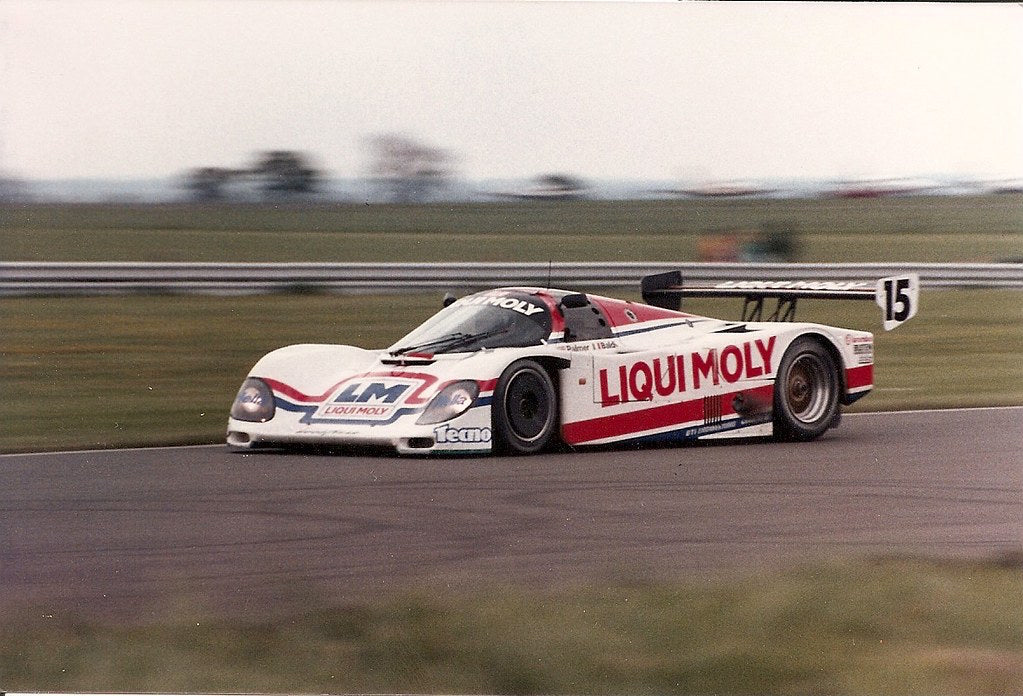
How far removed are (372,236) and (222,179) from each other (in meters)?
Answer: 0.71

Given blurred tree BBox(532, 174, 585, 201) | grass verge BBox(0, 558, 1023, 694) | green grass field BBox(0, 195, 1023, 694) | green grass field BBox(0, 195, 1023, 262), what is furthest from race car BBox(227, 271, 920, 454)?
grass verge BBox(0, 558, 1023, 694)

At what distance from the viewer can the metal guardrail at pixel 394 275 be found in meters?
5.85

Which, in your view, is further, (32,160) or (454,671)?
(32,160)

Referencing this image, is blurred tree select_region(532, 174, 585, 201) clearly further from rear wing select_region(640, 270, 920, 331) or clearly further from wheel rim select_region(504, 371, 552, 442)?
wheel rim select_region(504, 371, 552, 442)

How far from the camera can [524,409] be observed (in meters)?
7.02

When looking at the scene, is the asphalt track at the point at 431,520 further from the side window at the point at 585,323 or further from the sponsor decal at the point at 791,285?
the sponsor decal at the point at 791,285

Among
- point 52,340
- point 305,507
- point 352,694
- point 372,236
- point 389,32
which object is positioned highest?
point 389,32

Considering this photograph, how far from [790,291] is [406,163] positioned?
2.45 m

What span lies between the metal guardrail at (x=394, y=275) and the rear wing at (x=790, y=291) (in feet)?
0.18

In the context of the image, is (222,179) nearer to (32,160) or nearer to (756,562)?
(32,160)

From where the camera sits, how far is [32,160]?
5602mm

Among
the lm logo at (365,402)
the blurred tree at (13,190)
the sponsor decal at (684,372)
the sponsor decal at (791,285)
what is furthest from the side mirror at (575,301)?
the blurred tree at (13,190)

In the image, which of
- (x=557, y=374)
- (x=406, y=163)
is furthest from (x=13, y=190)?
(x=557, y=374)

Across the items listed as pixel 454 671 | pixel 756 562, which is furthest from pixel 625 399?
pixel 454 671
